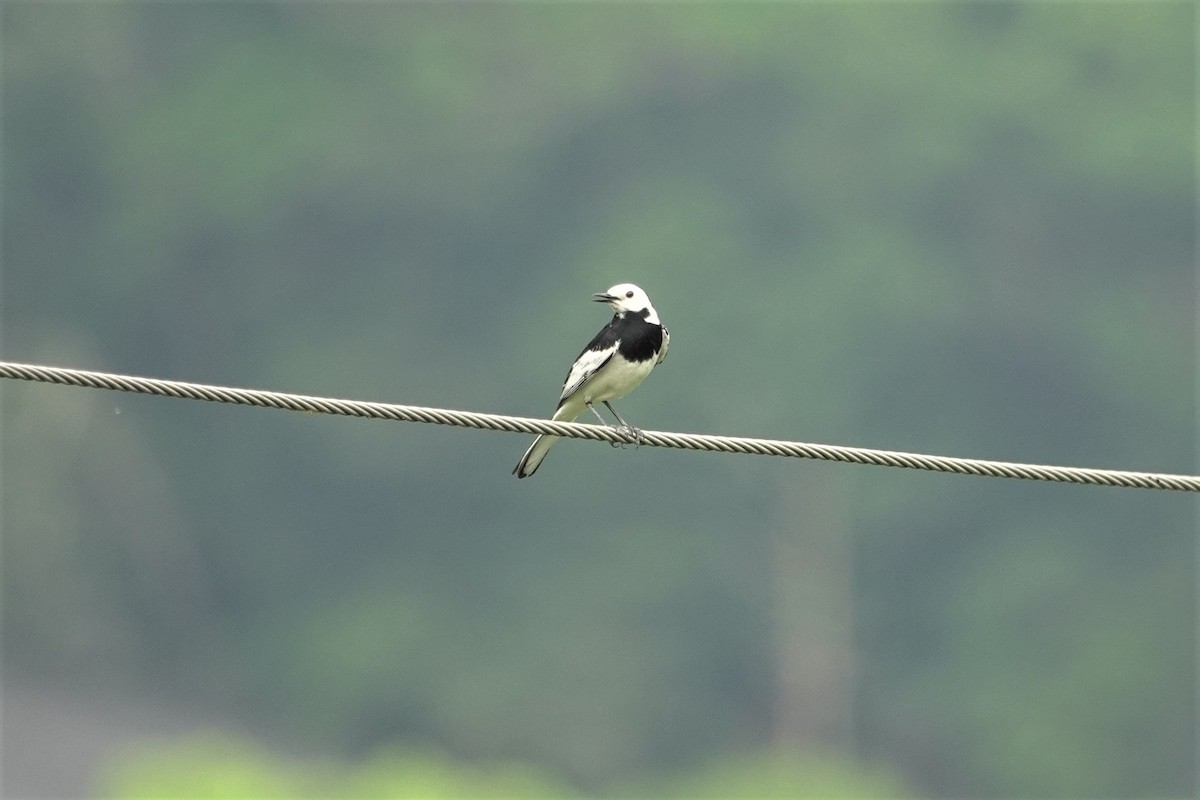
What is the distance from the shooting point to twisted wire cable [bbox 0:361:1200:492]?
8273 mm

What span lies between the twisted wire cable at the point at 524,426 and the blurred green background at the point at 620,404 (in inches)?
1284

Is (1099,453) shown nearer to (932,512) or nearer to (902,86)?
(932,512)

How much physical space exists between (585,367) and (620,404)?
43.2 metres

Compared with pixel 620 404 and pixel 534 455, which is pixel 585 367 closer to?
pixel 534 455

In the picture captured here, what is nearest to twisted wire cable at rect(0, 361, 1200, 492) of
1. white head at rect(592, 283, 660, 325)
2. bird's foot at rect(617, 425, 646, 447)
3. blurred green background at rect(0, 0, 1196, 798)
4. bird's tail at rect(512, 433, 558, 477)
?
bird's foot at rect(617, 425, 646, 447)

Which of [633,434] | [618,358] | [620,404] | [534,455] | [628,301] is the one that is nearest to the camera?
[633,434]

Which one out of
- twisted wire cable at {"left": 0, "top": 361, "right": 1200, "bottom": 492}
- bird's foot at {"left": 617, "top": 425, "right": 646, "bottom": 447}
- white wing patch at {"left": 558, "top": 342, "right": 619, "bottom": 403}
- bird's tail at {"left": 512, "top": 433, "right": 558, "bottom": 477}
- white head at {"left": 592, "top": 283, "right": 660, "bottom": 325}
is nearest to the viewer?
twisted wire cable at {"left": 0, "top": 361, "right": 1200, "bottom": 492}

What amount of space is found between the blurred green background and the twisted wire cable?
1284 inches

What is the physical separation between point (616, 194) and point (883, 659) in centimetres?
1668

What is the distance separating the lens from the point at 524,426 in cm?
849

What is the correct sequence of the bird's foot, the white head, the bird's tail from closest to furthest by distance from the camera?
the bird's foot
the bird's tail
the white head

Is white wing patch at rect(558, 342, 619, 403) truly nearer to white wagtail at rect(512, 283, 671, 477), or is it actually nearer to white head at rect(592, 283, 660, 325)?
white wagtail at rect(512, 283, 671, 477)

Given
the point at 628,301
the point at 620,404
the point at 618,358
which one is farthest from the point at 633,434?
the point at 620,404

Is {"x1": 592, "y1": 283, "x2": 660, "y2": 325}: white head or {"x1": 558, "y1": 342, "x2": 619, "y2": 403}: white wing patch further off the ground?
{"x1": 592, "y1": 283, "x2": 660, "y2": 325}: white head
